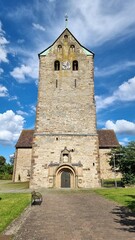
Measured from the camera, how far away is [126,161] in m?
27.3

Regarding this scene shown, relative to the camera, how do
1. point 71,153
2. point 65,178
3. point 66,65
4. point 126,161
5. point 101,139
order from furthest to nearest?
1. point 101,139
2. point 66,65
3. point 126,161
4. point 71,153
5. point 65,178

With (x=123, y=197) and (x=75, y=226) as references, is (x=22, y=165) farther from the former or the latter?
(x=75, y=226)

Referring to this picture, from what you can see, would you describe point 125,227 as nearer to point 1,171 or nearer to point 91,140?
point 91,140

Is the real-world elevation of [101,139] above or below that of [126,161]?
above

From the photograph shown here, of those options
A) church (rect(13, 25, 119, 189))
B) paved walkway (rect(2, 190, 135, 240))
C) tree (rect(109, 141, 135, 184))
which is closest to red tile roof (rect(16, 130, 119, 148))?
tree (rect(109, 141, 135, 184))

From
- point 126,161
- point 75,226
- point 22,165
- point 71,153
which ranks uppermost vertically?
point 71,153

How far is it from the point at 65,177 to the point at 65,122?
6559 mm

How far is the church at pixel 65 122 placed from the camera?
84.7 feet

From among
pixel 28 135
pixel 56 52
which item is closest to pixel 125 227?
pixel 56 52

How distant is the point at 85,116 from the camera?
2781cm

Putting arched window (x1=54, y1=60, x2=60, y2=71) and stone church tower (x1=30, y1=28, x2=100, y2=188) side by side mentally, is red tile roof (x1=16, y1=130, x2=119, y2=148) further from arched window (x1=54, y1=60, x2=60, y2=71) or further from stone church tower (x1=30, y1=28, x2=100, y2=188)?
arched window (x1=54, y1=60, x2=60, y2=71)

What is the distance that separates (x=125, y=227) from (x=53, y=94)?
2235cm

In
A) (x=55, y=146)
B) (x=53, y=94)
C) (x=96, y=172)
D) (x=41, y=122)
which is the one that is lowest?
(x=96, y=172)

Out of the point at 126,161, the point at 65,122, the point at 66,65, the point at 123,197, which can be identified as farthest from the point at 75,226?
the point at 66,65
